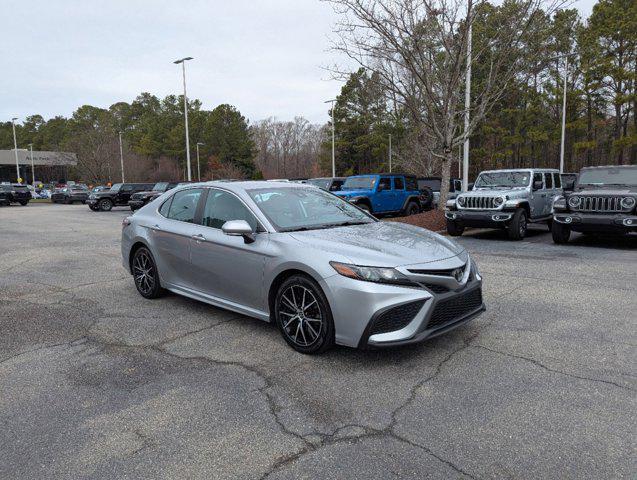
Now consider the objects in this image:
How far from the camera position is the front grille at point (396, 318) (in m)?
3.80

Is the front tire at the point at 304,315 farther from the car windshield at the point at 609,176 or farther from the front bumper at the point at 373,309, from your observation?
the car windshield at the point at 609,176

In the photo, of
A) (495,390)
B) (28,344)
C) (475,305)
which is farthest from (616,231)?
(28,344)

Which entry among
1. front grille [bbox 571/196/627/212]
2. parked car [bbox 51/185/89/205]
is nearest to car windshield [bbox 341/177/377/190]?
front grille [bbox 571/196/627/212]

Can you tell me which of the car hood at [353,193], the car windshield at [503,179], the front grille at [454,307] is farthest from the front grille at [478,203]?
the front grille at [454,307]

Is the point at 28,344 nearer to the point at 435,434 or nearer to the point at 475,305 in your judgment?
the point at 435,434

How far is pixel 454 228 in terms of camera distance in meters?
12.9

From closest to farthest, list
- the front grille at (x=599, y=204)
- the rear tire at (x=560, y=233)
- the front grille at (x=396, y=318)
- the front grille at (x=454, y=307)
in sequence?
the front grille at (x=396, y=318) → the front grille at (x=454, y=307) → the front grille at (x=599, y=204) → the rear tire at (x=560, y=233)

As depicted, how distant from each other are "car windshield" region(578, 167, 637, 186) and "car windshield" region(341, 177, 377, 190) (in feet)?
23.7

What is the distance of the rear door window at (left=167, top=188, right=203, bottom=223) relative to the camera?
222 inches

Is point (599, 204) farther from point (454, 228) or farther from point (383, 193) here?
point (383, 193)

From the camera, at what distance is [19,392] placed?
12.2 ft

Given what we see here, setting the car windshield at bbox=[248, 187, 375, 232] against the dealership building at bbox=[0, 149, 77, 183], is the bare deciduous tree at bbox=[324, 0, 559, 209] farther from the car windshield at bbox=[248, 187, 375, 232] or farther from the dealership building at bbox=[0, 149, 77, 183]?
the dealership building at bbox=[0, 149, 77, 183]

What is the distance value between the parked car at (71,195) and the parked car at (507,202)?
3634 cm

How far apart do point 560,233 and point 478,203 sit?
210 centimetres
